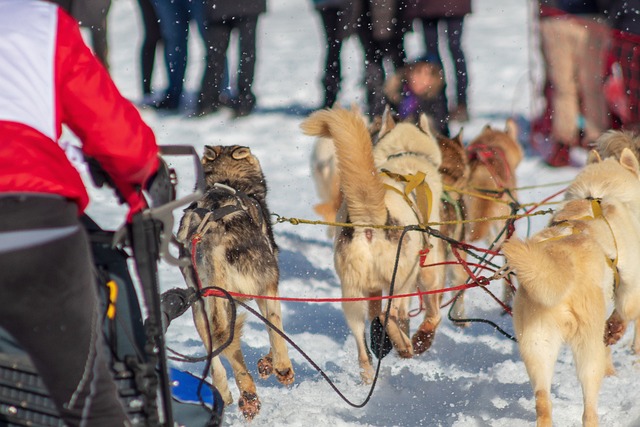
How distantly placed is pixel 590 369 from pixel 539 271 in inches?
19.2

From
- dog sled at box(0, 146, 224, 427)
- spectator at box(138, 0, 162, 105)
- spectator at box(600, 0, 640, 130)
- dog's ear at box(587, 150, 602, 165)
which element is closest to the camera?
dog sled at box(0, 146, 224, 427)

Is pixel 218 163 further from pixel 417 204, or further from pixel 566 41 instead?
pixel 566 41

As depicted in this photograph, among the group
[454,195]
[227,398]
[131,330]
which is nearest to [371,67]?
[454,195]

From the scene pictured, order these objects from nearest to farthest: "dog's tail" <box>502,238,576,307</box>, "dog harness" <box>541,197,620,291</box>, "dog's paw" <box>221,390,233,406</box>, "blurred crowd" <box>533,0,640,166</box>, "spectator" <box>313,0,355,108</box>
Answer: "dog's tail" <box>502,238,576,307</box> → "dog harness" <box>541,197,620,291</box> → "dog's paw" <box>221,390,233,406</box> → "blurred crowd" <box>533,0,640,166</box> → "spectator" <box>313,0,355,108</box>

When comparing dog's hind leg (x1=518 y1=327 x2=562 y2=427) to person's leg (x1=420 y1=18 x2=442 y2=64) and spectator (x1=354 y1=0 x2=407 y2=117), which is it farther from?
person's leg (x1=420 y1=18 x2=442 y2=64)

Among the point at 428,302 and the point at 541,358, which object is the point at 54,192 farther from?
the point at 428,302

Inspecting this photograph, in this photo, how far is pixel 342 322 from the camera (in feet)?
15.8

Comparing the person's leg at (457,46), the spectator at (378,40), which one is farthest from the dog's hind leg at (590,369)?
the person's leg at (457,46)

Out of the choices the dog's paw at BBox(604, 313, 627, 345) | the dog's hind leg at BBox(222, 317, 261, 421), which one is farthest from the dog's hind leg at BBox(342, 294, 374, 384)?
the dog's paw at BBox(604, 313, 627, 345)

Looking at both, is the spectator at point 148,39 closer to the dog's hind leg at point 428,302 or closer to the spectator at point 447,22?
the spectator at point 447,22

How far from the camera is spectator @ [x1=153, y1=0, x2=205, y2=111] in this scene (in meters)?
8.26

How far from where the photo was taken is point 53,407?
2.03m

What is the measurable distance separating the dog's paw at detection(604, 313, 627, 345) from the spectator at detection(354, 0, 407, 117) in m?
3.78

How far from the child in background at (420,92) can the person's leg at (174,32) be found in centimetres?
254
